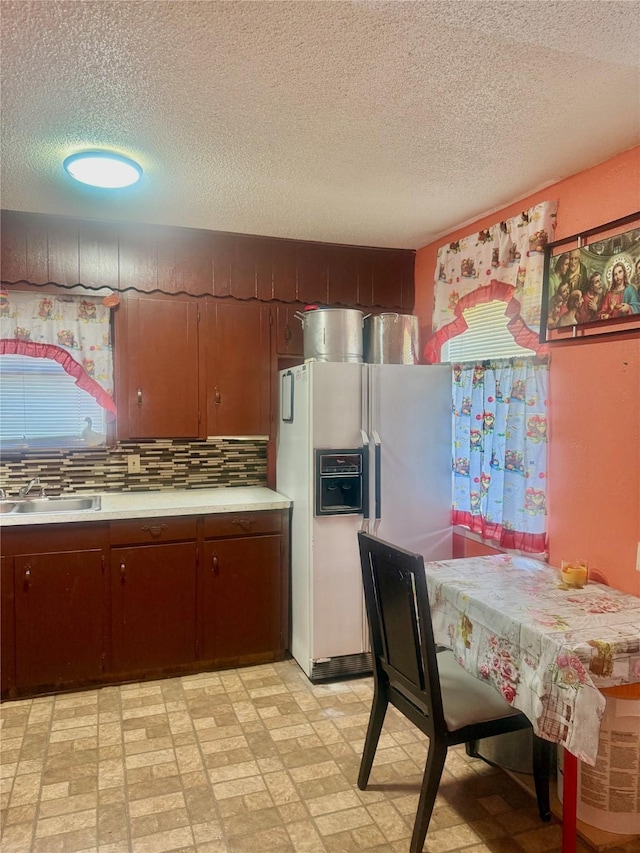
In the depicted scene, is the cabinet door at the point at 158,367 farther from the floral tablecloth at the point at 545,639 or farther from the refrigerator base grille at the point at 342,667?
the floral tablecloth at the point at 545,639

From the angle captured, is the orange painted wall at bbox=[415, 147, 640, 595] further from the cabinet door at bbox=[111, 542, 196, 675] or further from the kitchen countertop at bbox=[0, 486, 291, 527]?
the cabinet door at bbox=[111, 542, 196, 675]

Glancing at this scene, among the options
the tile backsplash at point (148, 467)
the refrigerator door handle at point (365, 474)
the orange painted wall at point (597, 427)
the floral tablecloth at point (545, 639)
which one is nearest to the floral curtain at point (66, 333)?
the tile backsplash at point (148, 467)

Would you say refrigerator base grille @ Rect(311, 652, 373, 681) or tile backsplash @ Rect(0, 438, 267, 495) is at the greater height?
tile backsplash @ Rect(0, 438, 267, 495)

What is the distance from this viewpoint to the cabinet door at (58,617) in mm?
2949

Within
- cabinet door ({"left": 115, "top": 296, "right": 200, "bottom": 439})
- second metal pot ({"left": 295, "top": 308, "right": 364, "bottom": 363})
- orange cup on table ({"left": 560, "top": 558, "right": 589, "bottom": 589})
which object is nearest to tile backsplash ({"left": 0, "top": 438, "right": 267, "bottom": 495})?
cabinet door ({"left": 115, "top": 296, "right": 200, "bottom": 439})

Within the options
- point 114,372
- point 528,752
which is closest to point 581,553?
point 528,752

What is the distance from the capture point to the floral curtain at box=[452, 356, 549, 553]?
276 cm

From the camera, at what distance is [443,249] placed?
3.57 metres

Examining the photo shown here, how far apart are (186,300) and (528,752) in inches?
113

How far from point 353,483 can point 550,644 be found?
153 centimetres

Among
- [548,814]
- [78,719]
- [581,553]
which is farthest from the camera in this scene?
[78,719]

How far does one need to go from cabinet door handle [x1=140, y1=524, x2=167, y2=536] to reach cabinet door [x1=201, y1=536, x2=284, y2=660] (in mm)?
263

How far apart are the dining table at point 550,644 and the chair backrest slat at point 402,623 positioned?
0.84 ft

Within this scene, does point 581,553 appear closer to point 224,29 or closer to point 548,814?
point 548,814
